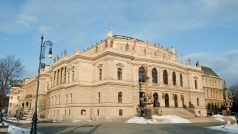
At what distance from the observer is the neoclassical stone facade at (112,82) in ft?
163

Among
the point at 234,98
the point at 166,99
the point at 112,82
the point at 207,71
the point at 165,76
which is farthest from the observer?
the point at 207,71

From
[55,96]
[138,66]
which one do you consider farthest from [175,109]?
[55,96]

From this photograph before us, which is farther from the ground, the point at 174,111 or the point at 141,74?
the point at 141,74

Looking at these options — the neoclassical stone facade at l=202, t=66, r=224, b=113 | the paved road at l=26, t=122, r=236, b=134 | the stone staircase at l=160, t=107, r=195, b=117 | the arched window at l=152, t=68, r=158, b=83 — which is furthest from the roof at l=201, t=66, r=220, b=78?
the paved road at l=26, t=122, r=236, b=134

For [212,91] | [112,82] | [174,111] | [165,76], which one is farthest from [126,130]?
[212,91]

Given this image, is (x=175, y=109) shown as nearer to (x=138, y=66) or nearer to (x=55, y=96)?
(x=138, y=66)

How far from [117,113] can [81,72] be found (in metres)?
12.7

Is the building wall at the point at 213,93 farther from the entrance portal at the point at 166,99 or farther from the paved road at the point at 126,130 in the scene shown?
the paved road at the point at 126,130

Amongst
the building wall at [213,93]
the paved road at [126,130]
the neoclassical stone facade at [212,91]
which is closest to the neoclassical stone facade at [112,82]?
the paved road at [126,130]

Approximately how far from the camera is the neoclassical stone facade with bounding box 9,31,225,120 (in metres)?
49.7

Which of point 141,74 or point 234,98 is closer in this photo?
point 141,74

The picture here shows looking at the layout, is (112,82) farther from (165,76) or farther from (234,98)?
(234,98)

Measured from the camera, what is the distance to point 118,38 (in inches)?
2517

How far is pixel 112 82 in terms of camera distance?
48906 mm
